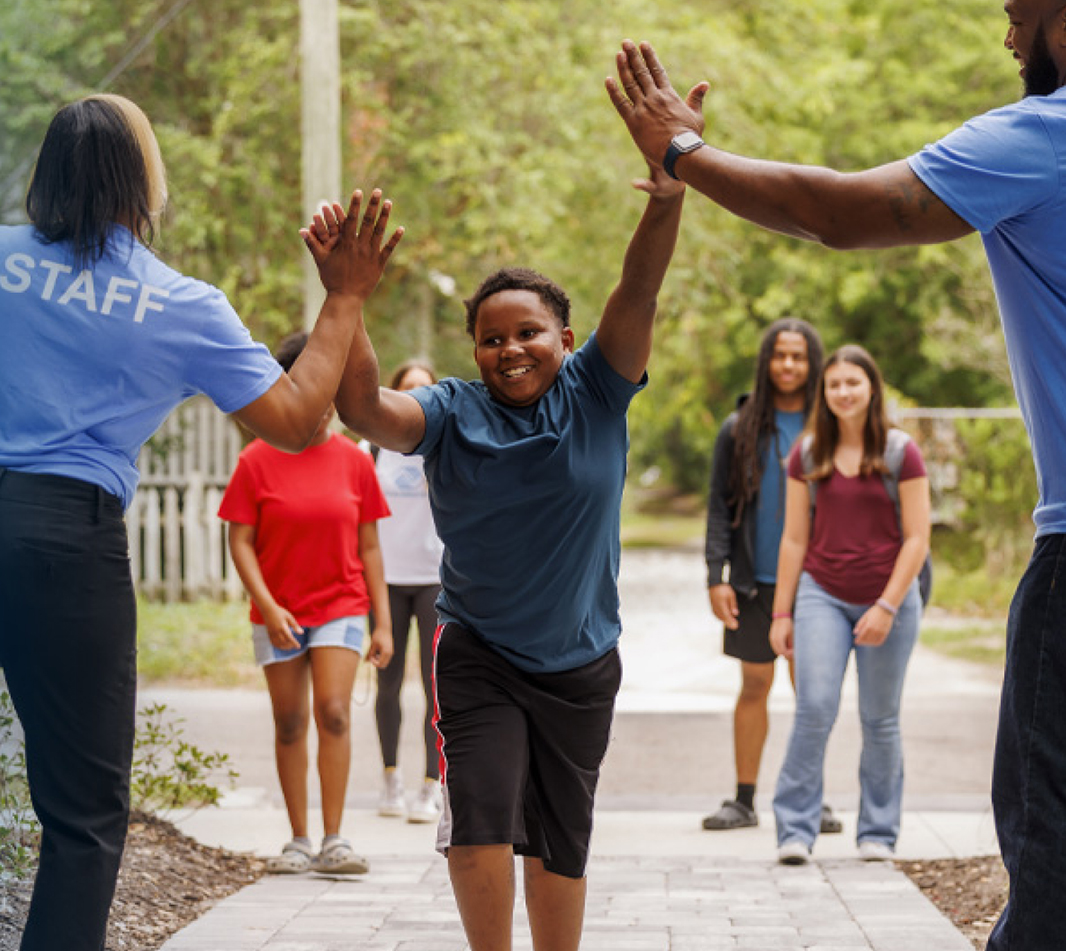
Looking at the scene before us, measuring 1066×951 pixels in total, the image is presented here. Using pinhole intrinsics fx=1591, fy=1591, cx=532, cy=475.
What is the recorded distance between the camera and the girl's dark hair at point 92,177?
3.26 m

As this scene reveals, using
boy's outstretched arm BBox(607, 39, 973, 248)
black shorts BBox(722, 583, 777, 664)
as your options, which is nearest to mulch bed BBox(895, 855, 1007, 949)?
black shorts BBox(722, 583, 777, 664)

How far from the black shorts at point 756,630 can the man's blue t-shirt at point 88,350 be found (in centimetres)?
419

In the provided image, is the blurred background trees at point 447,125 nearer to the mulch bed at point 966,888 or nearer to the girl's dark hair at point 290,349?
the girl's dark hair at point 290,349

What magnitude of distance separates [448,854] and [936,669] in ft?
32.2

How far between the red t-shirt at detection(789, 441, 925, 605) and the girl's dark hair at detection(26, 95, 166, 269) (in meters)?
3.67

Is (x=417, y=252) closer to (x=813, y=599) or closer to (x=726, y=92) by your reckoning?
(x=726, y=92)

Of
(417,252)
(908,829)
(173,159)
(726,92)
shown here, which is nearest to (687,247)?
(726,92)

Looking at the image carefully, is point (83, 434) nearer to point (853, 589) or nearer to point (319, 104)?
point (853, 589)

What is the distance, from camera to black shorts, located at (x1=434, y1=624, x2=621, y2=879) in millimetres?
3613

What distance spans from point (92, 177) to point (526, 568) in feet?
4.21

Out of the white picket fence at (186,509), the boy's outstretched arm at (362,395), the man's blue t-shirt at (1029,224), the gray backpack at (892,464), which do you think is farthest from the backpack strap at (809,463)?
the white picket fence at (186,509)

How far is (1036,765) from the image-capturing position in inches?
107

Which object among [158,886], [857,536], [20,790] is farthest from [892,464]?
[20,790]

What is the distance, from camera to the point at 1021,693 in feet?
9.02
